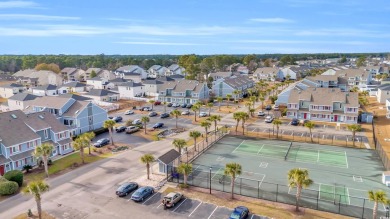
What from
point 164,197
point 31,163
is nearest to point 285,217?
point 164,197

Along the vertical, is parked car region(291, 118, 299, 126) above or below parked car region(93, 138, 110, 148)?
above

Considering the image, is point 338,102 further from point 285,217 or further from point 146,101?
point 146,101

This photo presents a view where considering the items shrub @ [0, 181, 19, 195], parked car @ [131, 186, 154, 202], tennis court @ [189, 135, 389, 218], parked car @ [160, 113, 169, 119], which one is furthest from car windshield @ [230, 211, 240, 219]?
parked car @ [160, 113, 169, 119]

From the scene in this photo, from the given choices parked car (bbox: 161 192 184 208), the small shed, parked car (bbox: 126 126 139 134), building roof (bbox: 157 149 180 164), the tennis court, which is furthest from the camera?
parked car (bbox: 126 126 139 134)

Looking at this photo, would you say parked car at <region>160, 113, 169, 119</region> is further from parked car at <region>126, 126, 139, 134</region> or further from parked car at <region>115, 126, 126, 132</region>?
parked car at <region>115, 126, 126, 132</region>

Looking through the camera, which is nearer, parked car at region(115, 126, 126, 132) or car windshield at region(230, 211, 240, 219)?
car windshield at region(230, 211, 240, 219)

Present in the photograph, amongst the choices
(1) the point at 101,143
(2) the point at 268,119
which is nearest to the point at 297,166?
(2) the point at 268,119

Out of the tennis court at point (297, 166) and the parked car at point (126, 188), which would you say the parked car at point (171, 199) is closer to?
the parked car at point (126, 188)
